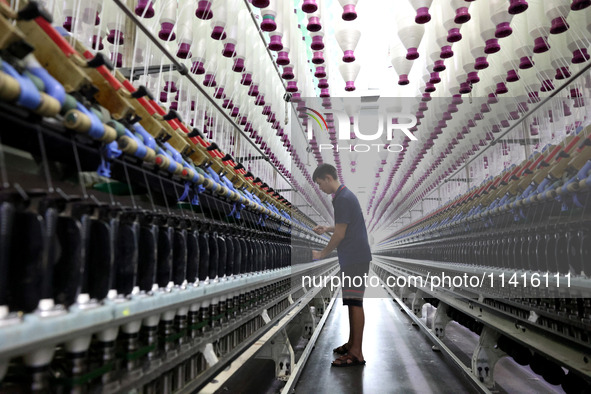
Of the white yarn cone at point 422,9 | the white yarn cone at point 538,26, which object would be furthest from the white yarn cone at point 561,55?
the white yarn cone at point 422,9

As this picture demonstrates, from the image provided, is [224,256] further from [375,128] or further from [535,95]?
[375,128]

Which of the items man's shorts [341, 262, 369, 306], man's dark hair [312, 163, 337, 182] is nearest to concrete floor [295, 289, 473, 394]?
man's shorts [341, 262, 369, 306]

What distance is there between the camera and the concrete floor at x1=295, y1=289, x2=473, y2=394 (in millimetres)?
3430

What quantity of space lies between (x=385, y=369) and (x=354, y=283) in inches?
34.9

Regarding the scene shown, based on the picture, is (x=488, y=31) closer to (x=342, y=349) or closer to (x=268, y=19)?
(x=268, y=19)

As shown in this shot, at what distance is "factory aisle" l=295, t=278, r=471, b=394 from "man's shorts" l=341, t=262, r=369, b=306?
637mm

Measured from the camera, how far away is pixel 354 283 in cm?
379

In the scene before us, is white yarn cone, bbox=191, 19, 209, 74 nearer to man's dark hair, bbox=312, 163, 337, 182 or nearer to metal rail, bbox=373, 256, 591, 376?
man's dark hair, bbox=312, 163, 337, 182

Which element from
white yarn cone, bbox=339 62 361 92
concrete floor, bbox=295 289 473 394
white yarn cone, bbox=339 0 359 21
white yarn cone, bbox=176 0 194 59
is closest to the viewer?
white yarn cone, bbox=339 0 359 21

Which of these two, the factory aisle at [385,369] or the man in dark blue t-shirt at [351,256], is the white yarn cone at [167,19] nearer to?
the man in dark blue t-shirt at [351,256]

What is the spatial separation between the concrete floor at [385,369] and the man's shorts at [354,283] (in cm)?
64

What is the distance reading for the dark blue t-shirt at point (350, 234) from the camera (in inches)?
154

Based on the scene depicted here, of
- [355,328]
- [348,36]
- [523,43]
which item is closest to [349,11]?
[348,36]

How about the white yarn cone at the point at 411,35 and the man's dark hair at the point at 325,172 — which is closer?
the white yarn cone at the point at 411,35
